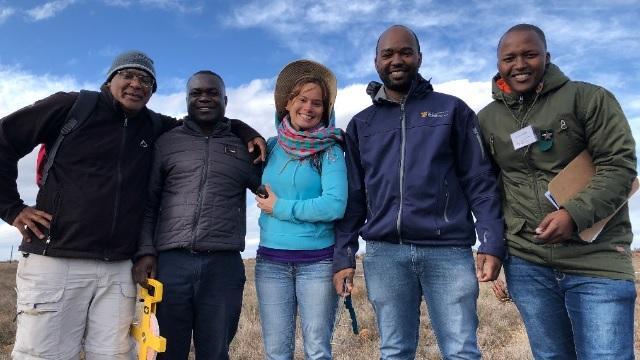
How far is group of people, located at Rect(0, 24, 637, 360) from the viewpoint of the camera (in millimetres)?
3545

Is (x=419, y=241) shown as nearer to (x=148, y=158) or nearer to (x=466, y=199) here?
(x=466, y=199)

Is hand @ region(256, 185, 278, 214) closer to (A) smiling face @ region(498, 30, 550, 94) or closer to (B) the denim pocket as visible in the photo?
(B) the denim pocket

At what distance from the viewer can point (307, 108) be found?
433 cm

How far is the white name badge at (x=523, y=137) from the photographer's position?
3598 mm

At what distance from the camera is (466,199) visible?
12.7 ft

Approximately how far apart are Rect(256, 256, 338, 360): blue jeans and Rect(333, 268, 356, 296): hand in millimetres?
88

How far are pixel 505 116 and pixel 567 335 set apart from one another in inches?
59.6

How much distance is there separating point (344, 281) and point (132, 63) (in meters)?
2.43

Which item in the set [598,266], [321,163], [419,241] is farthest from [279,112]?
[598,266]

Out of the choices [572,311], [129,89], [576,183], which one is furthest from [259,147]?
[572,311]

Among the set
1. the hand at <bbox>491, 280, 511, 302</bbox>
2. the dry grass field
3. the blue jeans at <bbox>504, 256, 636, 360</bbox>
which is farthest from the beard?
the dry grass field

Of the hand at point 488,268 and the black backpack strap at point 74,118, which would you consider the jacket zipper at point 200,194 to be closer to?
the black backpack strap at point 74,118

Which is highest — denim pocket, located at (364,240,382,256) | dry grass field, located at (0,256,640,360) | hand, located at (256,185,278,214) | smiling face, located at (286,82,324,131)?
smiling face, located at (286,82,324,131)

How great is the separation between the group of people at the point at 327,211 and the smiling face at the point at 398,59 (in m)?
0.01
